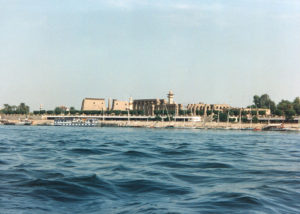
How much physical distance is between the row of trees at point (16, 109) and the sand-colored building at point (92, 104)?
63.1 ft

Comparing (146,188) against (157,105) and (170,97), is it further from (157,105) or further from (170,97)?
(170,97)

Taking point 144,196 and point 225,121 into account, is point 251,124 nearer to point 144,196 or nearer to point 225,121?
point 225,121

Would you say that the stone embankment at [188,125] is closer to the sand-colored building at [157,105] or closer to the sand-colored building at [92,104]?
the sand-colored building at [157,105]

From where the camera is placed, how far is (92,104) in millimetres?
135625

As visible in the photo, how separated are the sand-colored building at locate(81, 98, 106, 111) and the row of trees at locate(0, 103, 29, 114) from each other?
63.1ft

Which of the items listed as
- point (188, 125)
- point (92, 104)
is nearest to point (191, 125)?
point (188, 125)

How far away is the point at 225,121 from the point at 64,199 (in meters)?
90.4

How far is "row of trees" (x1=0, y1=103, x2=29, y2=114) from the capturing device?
130 metres

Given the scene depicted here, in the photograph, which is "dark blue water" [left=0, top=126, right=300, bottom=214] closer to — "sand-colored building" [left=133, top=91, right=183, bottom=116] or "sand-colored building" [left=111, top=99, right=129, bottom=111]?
"sand-colored building" [left=133, top=91, right=183, bottom=116]

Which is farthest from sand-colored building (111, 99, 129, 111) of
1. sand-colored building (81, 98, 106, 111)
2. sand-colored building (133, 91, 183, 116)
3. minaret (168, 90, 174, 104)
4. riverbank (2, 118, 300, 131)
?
riverbank (2, 118, 300, 131)

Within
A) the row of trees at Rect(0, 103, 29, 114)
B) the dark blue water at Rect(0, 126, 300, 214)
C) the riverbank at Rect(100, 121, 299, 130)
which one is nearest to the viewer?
the dark blue water at Rect(0, 126, 300, 214)

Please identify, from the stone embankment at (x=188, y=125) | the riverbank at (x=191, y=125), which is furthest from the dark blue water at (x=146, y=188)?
the stone embankment at (x=188, y=125)

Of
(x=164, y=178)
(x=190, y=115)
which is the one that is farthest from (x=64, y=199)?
(x=190, y=115)

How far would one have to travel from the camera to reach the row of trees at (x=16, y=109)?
130m
